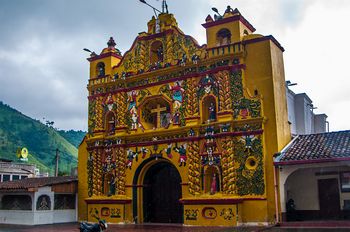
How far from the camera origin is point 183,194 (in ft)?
67.3

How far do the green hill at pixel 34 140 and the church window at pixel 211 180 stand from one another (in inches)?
2616

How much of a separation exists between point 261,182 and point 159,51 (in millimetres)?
9315

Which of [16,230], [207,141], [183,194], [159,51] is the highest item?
[159,51]

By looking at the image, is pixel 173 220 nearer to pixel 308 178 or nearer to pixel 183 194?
pixel 183 194

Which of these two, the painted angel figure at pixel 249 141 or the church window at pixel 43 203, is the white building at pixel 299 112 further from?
the church window at pixel 43 203

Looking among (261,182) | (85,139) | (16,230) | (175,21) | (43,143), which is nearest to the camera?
(261,182)

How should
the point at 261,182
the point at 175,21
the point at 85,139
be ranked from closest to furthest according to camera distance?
the point at 261,182 → the point at 175,21 → the point at 85,139

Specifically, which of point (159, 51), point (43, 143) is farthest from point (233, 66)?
point (43, 143)

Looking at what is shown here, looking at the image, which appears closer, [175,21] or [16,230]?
[16,230]

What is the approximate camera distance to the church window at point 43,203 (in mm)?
23250

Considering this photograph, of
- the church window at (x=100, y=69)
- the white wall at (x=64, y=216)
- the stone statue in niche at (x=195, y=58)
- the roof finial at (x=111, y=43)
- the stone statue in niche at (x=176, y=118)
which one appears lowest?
the white wall at (x=64, y=216)

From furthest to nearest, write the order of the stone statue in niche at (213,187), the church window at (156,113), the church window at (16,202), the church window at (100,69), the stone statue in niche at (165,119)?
the church window at (100,69) < the church window at (16,202) < the church window at (156,113) < the stone statue in niche at (165,119) < the stone statue in niche at (213,187)

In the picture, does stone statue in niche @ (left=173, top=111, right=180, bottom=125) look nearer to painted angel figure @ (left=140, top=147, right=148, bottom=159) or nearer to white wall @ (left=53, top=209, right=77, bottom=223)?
painted angel figure @ (left=140, top=147, right=148, bottom=159)

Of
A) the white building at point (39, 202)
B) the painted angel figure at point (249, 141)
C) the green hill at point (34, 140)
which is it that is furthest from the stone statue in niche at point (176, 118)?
the green hill at point (34, 140)
